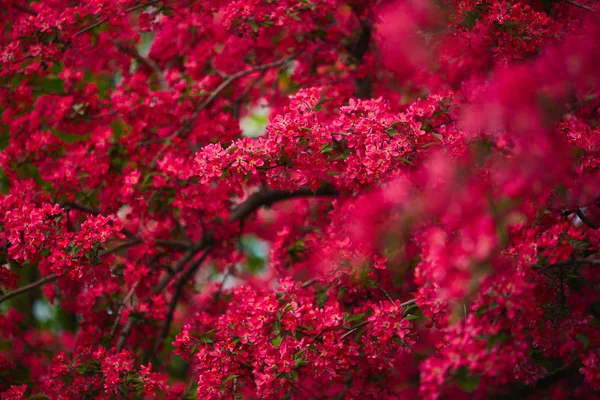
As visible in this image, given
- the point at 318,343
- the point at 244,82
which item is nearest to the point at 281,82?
the point at 244,82

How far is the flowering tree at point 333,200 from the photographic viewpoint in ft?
8.04

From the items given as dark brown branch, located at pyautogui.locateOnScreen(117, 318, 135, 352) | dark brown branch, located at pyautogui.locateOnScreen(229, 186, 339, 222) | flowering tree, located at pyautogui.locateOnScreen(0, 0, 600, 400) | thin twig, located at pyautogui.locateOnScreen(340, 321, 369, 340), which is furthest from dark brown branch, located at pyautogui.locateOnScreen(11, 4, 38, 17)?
thin twig, located at pyautogui.locateOnScreen(340, 321, 369, 340)

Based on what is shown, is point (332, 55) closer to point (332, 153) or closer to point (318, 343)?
point (332, 153)

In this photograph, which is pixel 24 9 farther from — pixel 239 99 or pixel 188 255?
pixel 188 255

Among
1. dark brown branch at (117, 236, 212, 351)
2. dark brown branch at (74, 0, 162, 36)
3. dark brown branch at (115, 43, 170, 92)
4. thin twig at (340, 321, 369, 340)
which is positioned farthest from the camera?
dark brown branch at (115, 43, 170, 92)

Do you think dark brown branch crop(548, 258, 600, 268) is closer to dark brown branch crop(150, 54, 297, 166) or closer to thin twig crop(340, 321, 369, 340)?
thin twig crop(340, 321, 369, 340)

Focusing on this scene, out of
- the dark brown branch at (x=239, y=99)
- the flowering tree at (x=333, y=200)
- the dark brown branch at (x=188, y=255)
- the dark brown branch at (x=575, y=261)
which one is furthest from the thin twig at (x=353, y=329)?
the dark brown branch at (x=239, y=99)

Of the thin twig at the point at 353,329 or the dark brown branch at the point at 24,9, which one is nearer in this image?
the thin twig at the point at 353,329

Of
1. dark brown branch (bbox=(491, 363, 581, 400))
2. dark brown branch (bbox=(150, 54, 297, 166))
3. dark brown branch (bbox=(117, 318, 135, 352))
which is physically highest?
dark brown branch (bbox=(150, 54, 297, 166))

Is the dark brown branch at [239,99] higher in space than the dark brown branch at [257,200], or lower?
higher

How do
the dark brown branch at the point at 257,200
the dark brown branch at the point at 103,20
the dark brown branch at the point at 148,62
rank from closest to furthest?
the dark brown branch at the point at 103,20 < the dark brown branch at the point at 257,200 < the dark brown branch at the point at 148,62

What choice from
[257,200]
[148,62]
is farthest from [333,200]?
[148,62]

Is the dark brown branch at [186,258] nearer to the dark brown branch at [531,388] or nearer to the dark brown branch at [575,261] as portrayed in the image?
the dark brown branch at [531,388]

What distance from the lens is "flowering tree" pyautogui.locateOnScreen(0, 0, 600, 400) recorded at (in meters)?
2.45
